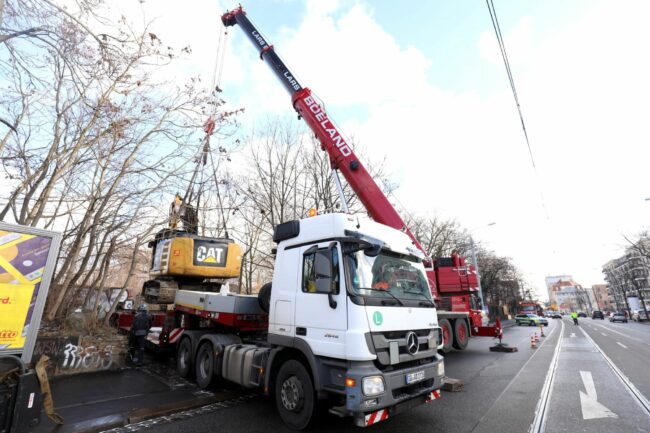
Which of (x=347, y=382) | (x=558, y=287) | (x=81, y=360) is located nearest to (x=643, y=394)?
(x=347, y=382)

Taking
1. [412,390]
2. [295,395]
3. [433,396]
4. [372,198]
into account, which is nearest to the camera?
[412,390]

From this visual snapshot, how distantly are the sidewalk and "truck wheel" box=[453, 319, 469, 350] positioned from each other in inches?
325

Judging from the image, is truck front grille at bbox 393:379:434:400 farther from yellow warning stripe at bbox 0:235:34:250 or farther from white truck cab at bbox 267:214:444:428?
yellow warning stripe at bbox 0:235:34:250

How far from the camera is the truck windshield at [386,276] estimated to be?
4539 mm

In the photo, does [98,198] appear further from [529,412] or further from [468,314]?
[468,314]

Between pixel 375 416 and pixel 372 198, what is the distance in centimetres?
692

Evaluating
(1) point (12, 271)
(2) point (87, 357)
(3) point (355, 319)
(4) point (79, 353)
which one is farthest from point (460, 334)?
(1) point (12, 271)

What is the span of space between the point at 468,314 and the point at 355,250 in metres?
9.70

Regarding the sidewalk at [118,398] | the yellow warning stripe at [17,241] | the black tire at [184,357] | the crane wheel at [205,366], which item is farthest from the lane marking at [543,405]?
the yellow warning stripe at [17,241]

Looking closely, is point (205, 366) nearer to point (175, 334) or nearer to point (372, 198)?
point (175, 334)

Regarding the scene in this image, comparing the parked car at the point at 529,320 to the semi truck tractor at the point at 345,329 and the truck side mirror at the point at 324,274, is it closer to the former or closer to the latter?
the semi truck tractor at the point at 345,329

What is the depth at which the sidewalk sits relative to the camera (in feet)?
16.1

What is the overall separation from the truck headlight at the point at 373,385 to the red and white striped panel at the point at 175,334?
606 centimetres

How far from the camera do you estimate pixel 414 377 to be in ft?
14.6
